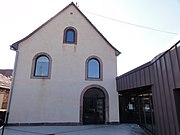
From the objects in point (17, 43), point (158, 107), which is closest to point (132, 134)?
point (158, 107)

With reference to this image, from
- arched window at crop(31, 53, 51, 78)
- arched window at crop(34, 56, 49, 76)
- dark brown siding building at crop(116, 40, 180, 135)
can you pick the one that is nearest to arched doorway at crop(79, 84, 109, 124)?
dark brown siding building at crop(116, 40, 180, 135)

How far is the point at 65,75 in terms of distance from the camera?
415 inches

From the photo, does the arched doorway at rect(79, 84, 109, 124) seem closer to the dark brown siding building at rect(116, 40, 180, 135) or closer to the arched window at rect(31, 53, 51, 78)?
the dark brown siding building at rect(116, 40, 180, 135)

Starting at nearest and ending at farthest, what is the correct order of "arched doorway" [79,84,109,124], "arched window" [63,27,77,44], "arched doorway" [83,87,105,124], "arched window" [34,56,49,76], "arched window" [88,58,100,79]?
"arched doorway" [79,84,109,124] → "arched doorway" [83,87,105,124] → "arched window" [34,56,49,76] → "arched window" [88,58,100,79] → "arched window" [63,27,77,44]

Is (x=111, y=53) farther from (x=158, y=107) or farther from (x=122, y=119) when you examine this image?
(x=158, y=107)

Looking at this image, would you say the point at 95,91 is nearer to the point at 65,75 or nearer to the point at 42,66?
the point at 65,75

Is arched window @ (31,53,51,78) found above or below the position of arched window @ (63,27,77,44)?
below

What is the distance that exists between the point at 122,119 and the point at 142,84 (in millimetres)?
5489

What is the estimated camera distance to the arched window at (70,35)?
446 inches

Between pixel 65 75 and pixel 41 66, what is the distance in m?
2.00

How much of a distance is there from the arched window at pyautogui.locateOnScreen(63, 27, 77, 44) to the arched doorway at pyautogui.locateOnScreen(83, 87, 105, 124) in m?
4.28

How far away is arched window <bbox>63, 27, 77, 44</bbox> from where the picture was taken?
37.2ft

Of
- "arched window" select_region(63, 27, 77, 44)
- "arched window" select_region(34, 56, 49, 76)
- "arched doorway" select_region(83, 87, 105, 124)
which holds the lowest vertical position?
"arched doorway" select_region(83, 87, 105, 124)

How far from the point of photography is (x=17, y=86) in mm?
9781
